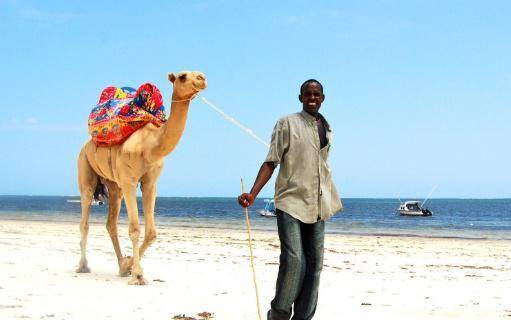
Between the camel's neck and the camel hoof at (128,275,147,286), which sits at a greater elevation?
the camel's neck

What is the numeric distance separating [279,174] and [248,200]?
376 mm

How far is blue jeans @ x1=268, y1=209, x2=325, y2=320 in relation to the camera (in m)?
4.30

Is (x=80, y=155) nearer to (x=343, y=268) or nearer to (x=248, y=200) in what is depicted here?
(x=343, y=268)

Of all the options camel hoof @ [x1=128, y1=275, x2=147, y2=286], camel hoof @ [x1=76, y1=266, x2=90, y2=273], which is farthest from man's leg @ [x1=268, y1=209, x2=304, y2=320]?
camel hoof @ [x1=76, y1=266, x2=90, y2=273]

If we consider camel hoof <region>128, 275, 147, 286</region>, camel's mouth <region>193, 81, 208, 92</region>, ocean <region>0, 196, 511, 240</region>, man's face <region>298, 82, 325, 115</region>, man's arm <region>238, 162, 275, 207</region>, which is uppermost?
camel's mouth <region>193, 81, 208, 92</region>

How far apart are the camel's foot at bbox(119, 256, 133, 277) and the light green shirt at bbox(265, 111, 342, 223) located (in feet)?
15.2

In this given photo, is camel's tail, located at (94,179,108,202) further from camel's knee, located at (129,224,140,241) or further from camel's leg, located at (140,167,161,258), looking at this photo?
camel's knee, located at (129,224,140,241)

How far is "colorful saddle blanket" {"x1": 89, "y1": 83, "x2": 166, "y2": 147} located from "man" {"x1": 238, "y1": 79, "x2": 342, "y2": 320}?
391 centimetres

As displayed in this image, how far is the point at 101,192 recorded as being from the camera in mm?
9648

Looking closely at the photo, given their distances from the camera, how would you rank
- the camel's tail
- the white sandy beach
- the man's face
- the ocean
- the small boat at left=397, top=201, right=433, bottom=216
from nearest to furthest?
the man's face
the white sandy beach
the camel's tail
the ocean
the small boat at left=397, top=201, right=433, bottom=216

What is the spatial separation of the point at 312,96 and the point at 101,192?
601cm

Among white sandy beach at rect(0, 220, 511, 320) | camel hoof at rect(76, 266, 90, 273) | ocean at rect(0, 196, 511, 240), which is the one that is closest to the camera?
white sandy beach at rect(0, 220, 511, 320)

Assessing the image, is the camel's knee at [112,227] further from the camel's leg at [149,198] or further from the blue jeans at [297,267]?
the blue jeans at [297,267]

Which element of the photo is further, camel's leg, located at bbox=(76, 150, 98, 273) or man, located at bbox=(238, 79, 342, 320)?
camel's leg, located at bbox=(76, 150, 98, 273)
